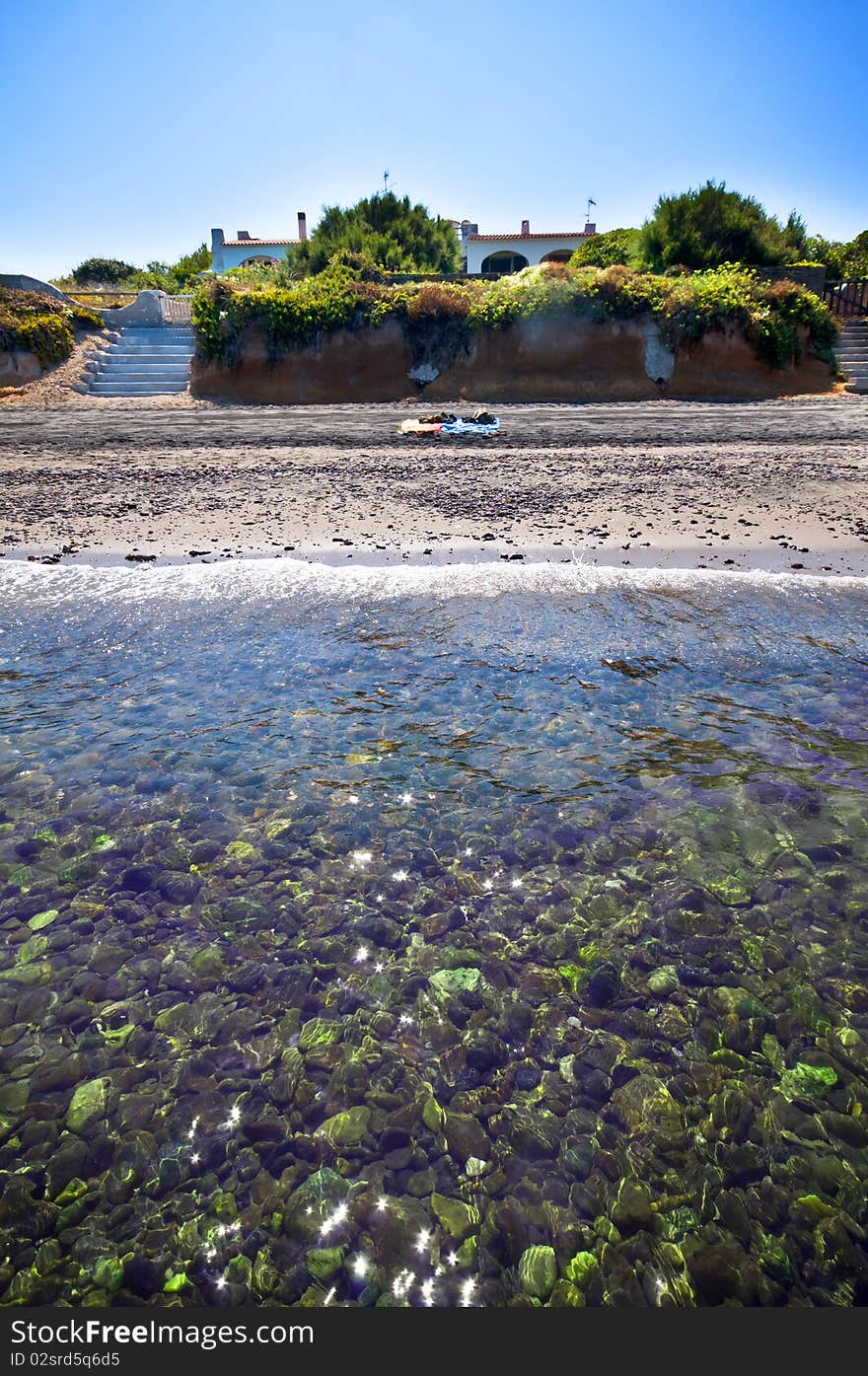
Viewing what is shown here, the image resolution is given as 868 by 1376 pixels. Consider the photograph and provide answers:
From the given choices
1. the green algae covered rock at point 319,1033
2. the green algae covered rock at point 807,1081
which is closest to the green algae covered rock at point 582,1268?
the green algae covered rock at point 807,1081

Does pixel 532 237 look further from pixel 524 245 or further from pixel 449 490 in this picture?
pixel 449 490

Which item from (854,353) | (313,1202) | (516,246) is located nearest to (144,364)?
(854,353)

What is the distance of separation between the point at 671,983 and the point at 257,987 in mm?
1651

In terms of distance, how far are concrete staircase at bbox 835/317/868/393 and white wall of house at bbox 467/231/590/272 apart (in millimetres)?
24647

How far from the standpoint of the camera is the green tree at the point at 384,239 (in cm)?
2820

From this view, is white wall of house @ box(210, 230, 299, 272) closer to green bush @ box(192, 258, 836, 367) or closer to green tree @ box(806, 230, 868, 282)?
green bush @ box(192, 258, 836, 367)

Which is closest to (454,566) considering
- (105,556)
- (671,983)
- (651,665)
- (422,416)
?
(651,665)

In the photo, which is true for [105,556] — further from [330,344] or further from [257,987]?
[330,344]

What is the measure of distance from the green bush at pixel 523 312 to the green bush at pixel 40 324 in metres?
4.30

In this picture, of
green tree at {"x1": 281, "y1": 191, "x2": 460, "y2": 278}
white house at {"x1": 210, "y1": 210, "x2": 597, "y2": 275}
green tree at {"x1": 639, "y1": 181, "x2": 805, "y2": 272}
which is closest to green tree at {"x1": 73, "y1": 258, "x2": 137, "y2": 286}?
white house at {"x1": 210, "y1": 210, "x2": 597, "y2": 275}

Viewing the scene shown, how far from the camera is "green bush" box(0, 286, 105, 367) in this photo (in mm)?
20547

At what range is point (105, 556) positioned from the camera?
8.55 m

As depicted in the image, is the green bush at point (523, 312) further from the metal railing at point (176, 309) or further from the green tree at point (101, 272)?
the green tree at point (101, 272)

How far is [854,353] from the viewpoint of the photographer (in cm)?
2170
